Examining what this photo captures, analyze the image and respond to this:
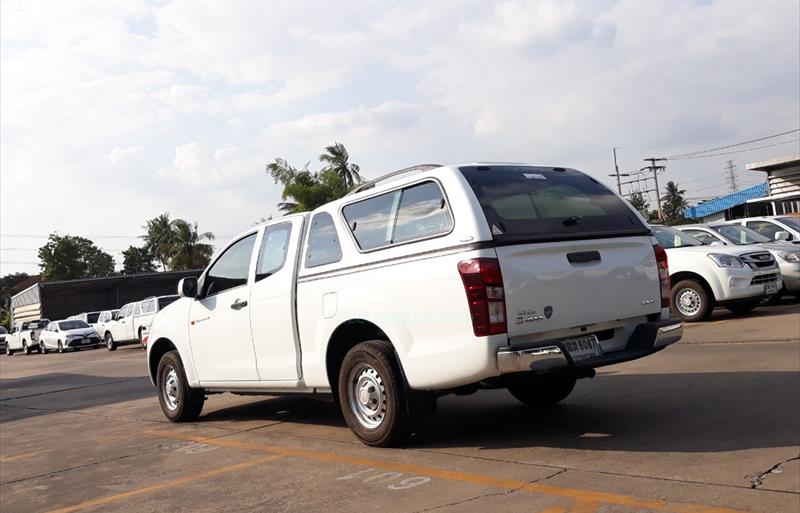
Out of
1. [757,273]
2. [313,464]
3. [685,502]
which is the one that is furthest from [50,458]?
[757,273]

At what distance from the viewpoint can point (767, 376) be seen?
7488mm

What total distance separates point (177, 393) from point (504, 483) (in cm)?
482

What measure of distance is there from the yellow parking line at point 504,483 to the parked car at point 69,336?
29.3 metres

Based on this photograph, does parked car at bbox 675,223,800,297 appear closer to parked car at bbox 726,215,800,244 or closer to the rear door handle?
parked car at bbox 726,215,800,244

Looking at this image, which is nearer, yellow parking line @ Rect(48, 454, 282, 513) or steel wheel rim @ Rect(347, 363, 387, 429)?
yellow parking line @ Rect(48, 454, 282, 513)

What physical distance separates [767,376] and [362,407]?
4078 millimetres

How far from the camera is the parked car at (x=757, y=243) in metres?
14.7

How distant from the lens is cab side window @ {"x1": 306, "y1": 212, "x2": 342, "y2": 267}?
632cm

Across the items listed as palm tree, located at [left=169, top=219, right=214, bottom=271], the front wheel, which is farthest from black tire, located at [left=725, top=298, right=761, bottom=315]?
palm tree, located at [left=169, top=219, right=214, bottom=271]

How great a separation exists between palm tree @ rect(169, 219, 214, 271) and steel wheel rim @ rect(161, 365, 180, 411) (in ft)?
190

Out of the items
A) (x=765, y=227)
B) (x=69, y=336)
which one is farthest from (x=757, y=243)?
(x=69, y=336)

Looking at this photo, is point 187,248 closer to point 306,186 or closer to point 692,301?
point 306,186

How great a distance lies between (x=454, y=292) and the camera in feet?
16.9

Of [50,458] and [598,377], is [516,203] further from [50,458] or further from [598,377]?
[50,458]
